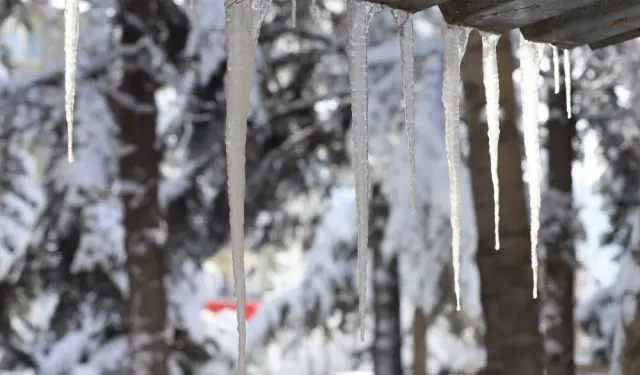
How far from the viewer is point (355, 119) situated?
2674 millimetres

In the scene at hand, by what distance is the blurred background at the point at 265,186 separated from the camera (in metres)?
7.10

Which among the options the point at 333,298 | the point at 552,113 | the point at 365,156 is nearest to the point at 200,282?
the point at 333,298

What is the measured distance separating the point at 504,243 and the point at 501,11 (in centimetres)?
301

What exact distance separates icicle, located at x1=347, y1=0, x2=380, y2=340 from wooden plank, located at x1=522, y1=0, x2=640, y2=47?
72 cm

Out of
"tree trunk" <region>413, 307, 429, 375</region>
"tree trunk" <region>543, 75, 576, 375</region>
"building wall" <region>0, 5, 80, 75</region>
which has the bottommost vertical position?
"tree trunk" <region>413, 307, 429, 375</region>

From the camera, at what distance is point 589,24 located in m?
2.78

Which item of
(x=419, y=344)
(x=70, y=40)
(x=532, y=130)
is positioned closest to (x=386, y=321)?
(x=419, y=344)

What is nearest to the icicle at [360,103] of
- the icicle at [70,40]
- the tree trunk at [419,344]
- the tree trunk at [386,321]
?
the icicle at [70,40]

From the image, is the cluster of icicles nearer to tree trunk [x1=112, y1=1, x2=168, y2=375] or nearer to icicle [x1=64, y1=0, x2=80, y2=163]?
icicle [x1=64, y1=0, x2=80, y2=163]

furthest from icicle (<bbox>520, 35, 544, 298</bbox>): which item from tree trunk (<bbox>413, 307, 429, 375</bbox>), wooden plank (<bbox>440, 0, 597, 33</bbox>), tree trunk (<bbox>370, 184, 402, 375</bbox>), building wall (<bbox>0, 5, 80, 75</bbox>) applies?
tree trunk (<bbox>413, 307, 429, 375</bbox>)

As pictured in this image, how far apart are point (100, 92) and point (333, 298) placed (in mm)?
4638

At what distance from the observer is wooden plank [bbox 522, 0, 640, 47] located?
8.60 ft

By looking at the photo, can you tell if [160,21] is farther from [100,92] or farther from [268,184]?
[268,184]

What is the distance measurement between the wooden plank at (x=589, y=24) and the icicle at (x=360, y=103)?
2.37ft
